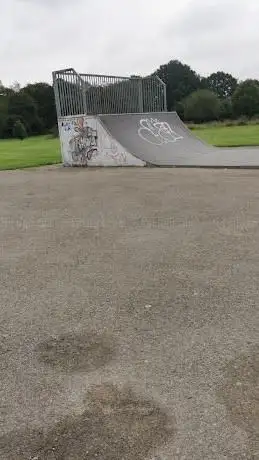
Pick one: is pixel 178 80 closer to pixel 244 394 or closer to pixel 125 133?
pixel 125 133

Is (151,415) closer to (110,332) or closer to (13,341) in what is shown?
(110,332)

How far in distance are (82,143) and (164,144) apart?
3283 mm

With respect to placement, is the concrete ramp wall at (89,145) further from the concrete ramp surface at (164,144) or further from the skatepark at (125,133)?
the concrete ramp surface at (164,144)

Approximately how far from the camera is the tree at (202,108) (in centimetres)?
6581

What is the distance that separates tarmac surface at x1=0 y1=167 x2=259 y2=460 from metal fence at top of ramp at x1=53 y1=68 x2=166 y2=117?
11176 mm

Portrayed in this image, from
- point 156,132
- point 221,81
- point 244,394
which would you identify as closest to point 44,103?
point 221,81

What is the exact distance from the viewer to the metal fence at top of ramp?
699 inches

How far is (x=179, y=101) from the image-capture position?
86000mm

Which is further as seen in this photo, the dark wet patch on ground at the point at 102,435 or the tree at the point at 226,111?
the tree at the point at 226,111

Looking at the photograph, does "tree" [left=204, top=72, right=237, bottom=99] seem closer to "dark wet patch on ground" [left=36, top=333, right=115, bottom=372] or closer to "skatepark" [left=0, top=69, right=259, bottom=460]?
"skatepark" [left=0, top=69, right=259, bottom=460]

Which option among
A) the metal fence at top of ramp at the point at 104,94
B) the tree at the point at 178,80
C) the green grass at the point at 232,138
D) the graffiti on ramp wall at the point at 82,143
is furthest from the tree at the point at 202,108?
the graffiti on ramp wall at the point at 82,143

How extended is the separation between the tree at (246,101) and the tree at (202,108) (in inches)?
113

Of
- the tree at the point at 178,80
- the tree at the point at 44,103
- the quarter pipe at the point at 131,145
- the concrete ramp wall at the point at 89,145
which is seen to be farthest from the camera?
the tree at the point at 178,80

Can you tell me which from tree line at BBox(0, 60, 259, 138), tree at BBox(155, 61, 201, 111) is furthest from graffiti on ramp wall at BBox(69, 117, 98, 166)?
tree at BBox(155, 61, 201, 111)
